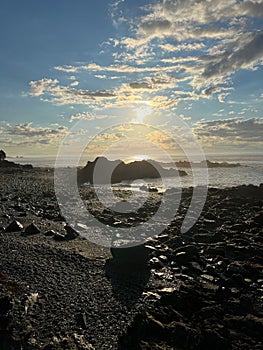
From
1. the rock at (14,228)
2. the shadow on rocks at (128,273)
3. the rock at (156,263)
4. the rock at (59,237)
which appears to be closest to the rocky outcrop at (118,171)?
the rock at (14,228)

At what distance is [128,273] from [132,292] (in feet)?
4.26

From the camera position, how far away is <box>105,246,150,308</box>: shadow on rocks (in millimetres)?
8234

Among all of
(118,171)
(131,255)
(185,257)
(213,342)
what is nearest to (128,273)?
(131,255)

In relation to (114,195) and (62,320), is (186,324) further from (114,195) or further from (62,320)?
(114,195)

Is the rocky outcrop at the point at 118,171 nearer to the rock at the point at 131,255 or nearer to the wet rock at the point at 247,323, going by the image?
the rock at the point at 131,255

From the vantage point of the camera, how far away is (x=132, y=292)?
8.40m

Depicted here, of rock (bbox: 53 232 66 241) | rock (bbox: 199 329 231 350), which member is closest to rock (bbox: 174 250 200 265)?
rock (bbox: 199 329 231 350)

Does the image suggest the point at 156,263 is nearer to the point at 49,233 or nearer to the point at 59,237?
the point at 59,237

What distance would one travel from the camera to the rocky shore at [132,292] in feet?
20.3

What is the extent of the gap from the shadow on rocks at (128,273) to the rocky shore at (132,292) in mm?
31

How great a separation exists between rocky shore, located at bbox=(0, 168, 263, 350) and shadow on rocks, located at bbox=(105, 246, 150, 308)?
31 mm

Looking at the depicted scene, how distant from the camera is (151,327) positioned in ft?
21.1

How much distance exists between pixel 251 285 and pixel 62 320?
5.42m

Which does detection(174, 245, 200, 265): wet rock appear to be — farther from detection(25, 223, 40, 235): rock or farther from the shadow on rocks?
detection(25, 223, 40, 235): rock
